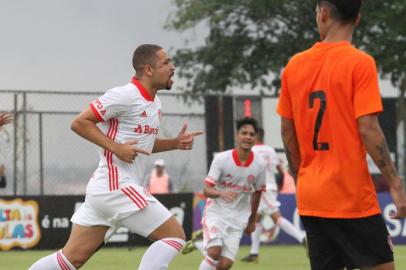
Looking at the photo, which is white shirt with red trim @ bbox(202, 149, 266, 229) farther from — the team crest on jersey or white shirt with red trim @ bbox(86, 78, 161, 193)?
white shirt with red trim @ bbox(86, 78, 161, 193)

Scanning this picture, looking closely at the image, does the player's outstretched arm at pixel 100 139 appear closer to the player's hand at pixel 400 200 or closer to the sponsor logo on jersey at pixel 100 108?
the sponsor logo on jersey at pixel 100 108

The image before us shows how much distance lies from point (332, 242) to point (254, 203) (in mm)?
5457

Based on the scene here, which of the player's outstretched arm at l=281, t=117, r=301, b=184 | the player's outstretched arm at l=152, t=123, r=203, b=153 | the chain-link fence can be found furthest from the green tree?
the player's outstretched arm at l=281, t=117, r=301, b=184

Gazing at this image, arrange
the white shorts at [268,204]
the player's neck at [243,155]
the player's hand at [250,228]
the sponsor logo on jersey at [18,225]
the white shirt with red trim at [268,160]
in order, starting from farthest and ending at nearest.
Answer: the sponsor logo on jersey at [18,225] < the white shirt with red trim at [268,160] < the white shorts at [268,204] < the player's neck at [243,155] < the player's hand at [250,228]

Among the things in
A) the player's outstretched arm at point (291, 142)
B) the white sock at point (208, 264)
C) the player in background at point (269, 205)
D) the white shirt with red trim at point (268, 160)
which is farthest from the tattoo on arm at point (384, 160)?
the white shirt with red trim at point (268, 160)

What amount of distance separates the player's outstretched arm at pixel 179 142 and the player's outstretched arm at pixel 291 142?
2.38 meters

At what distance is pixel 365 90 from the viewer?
5312mm

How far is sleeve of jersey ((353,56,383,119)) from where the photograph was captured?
5.30 metres

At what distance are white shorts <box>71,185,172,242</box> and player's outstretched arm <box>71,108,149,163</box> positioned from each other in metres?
0.29

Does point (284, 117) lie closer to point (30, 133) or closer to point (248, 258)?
point (248, 258)

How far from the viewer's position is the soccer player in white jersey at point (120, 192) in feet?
24.5

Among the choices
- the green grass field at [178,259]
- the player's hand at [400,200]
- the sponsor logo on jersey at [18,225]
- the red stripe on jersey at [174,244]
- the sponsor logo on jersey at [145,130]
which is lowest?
the green grass field at [178,259]

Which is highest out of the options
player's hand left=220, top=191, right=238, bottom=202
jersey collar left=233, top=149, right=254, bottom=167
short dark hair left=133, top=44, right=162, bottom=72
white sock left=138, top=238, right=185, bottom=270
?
short dark hair left=133, top=44, right=162, bottom=72

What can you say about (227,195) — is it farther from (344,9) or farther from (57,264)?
(344,9)
